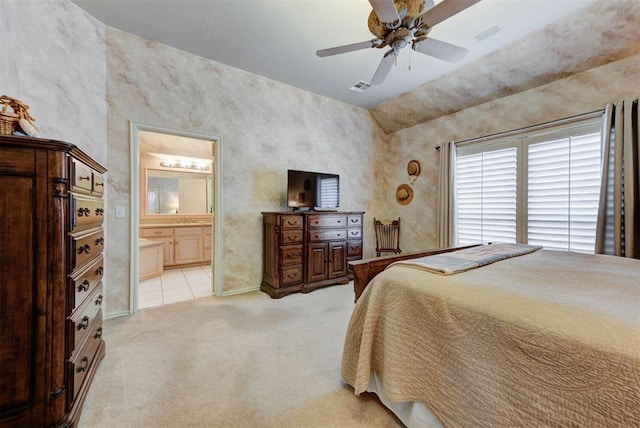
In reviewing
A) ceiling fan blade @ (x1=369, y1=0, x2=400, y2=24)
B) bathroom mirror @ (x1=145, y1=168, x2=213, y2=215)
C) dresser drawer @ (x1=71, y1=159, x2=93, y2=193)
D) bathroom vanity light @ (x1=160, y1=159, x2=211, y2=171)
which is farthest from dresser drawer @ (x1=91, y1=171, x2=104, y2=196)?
bathroom vanity light @ (x1=160, y1=159, x2=211, y2=171)

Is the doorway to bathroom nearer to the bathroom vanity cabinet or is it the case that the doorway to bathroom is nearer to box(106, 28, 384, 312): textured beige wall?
the bathroom vanity cabinet

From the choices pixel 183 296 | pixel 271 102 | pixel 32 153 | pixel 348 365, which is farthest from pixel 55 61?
pixel 348 365

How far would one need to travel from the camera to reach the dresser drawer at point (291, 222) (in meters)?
3.21

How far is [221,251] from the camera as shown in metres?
3.22

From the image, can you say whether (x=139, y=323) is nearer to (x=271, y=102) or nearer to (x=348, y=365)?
(x=348, y=365)

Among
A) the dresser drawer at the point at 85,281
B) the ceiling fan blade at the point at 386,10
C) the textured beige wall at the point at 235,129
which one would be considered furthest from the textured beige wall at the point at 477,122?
the dresser drawer at the point at 85,281

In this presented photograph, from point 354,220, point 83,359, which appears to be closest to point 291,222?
point 354,220

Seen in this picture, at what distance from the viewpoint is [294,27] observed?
2.49 metres

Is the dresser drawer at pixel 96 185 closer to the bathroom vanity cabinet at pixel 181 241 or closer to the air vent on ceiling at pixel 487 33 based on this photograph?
the bathroom vanity cabinet at pixel 181 241

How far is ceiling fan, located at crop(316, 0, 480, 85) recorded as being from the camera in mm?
1505

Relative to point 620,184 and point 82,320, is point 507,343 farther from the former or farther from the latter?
point 620,184

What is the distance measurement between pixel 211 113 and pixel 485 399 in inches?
140

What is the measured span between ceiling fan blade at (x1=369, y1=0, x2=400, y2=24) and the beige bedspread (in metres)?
1.56

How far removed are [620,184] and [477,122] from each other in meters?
1.69
